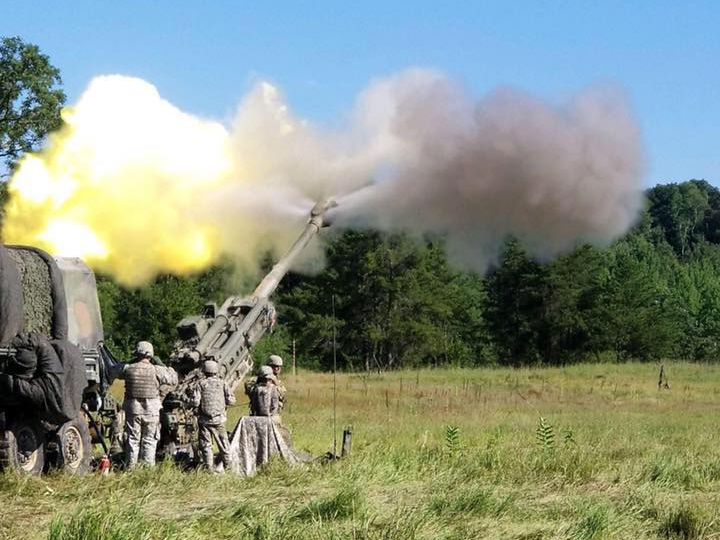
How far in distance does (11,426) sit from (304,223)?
22.3ft

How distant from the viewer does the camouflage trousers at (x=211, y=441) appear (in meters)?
14.5

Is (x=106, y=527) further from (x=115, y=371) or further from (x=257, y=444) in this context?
(x=115, y=371)

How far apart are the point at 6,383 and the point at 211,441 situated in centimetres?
275

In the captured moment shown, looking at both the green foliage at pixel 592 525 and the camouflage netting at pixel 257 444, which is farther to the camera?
the camouflage netting at pixel 257 444

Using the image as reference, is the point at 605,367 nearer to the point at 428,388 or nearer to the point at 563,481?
the point at 428,388

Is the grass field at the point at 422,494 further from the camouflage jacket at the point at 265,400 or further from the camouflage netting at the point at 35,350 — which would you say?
the camouflage jacket at the point at 265,400

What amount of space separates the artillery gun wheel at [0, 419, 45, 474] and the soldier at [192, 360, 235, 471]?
6.35ft

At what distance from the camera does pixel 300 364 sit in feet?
208

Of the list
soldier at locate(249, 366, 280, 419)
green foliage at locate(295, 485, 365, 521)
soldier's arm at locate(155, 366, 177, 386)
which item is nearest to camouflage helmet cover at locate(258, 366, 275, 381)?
soldier at locate(249, 366, 280, 419)

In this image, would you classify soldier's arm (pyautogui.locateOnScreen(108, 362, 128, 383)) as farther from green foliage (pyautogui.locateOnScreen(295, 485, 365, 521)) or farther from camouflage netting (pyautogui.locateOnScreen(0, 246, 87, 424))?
green foliage (pyautogui.locateOnScreen(295, 485, 365, 521))

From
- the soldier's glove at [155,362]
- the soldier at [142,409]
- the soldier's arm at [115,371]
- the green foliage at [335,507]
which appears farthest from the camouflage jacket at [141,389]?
the green foliage at [335,507]

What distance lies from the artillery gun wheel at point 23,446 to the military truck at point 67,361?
11 mm

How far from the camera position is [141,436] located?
14758mm

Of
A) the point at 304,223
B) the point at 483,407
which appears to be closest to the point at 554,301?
the point at 483,407
